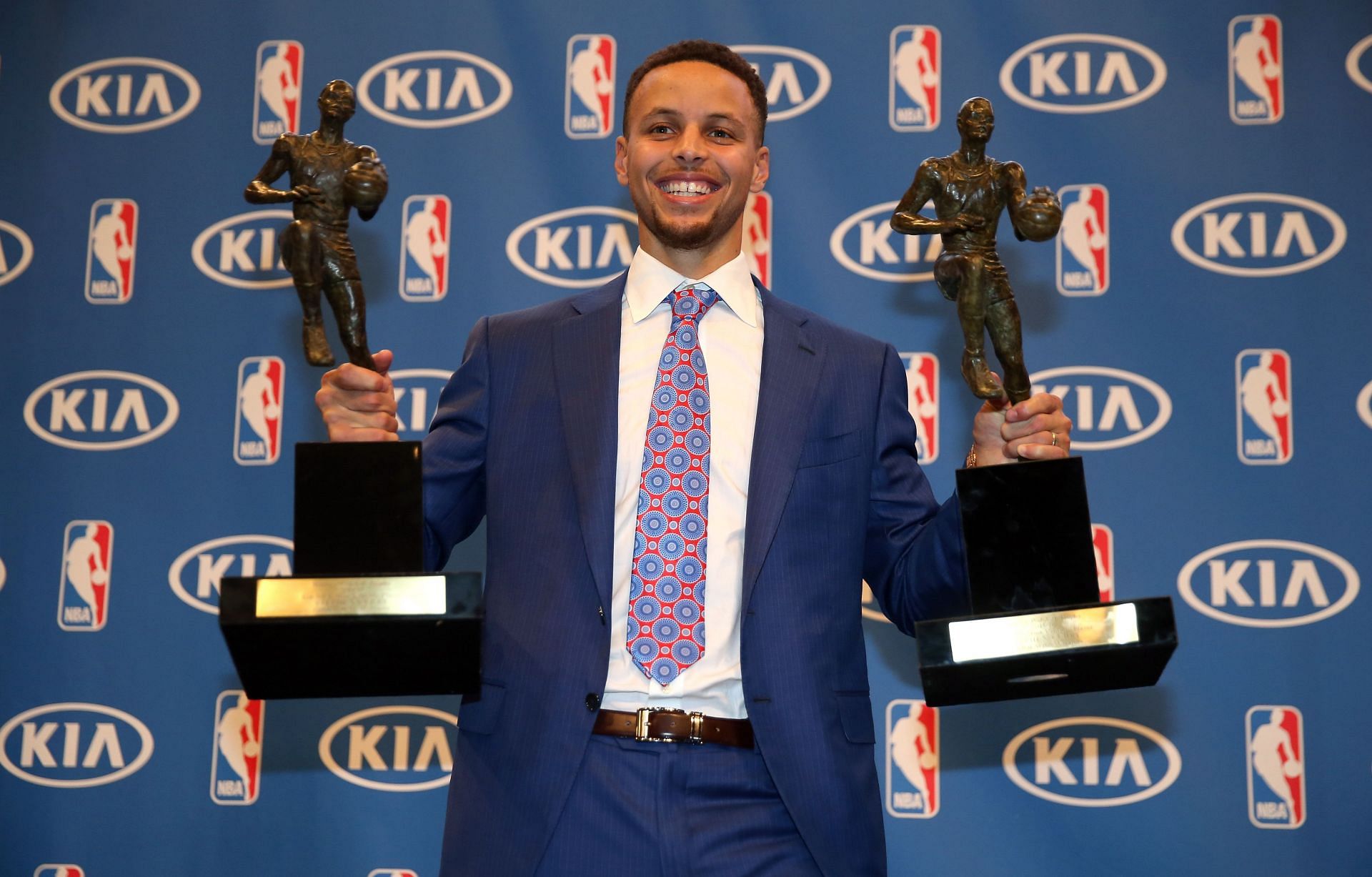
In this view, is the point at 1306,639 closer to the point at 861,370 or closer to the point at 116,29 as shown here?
the point at 861,370

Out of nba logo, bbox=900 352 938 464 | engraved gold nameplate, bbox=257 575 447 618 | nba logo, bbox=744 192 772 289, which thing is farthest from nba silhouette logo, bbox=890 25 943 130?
engraved gold nameplate, bbox=257 575 447 618

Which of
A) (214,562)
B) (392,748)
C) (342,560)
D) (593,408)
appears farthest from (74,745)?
(593,408)

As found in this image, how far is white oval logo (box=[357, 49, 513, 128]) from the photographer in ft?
11.9

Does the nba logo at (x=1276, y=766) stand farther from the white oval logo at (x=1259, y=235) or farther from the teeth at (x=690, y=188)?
the teeth at (x=690, y=188)

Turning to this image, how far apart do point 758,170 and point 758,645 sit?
973mm

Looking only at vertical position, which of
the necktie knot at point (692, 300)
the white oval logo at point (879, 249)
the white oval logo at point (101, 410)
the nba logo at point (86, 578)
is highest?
the white oval logo at point (879, 249)

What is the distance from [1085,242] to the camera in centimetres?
344

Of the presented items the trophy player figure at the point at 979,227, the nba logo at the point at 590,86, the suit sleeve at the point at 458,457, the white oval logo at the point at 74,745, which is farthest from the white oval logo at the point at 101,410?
the trophy player figure at the point at 979,227

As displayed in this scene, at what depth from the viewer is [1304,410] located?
331cm

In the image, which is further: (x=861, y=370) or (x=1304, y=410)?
(x=1304, y=410)

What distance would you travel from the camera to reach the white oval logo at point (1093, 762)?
322 cm

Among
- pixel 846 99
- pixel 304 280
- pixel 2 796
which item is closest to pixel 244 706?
pixel 2 796

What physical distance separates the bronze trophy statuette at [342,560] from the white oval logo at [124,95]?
1.68m

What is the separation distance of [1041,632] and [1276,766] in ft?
4.80
